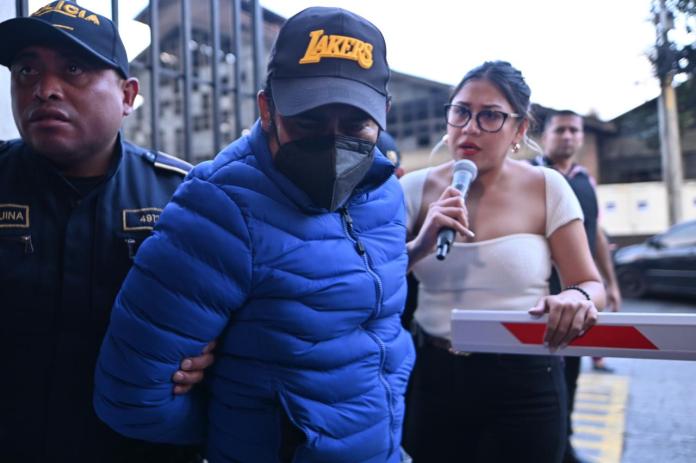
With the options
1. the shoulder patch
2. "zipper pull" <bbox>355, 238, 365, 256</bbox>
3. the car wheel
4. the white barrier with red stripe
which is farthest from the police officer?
the car wheel

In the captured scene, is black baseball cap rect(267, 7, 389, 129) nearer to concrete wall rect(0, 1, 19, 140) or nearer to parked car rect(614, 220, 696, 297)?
concrete wall rect(0, 1, 19, 140)

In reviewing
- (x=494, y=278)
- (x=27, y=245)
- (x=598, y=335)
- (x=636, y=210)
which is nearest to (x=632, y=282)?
(x=636, y=210)

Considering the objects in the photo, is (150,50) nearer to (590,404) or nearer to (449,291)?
(449,291)

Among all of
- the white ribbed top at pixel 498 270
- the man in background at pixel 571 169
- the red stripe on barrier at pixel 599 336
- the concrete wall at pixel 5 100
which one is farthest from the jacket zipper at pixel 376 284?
the man in background at pixel 571 169

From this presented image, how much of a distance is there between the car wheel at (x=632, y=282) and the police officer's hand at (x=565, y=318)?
9528mm

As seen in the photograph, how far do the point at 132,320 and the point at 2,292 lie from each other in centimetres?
49

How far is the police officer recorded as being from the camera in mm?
1426

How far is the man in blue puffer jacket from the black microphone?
30cm

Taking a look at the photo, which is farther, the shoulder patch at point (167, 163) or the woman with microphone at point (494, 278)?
the woman with microphone at point (494, 278)

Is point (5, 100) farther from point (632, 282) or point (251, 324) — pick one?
point (632, 282)

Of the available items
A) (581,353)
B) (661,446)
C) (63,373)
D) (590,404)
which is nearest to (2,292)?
(63,373)

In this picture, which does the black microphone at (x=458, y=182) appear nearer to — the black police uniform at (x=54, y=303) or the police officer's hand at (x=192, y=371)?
the police officer's hand at (x=192, y=371)

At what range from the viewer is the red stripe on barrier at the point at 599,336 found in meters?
1.41

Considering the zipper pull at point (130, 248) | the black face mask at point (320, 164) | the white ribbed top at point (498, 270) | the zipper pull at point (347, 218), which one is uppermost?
the black face mask at point (320, 164)
